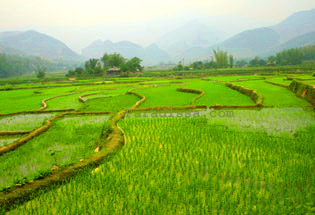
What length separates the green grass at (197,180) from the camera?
Answer: 2854mm

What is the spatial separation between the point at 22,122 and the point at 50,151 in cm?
456

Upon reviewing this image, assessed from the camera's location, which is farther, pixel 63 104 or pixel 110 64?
pixel 110 64

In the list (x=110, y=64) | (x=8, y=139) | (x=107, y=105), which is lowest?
(x=8, y=139)

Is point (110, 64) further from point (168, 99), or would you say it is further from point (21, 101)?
point (168, 99)

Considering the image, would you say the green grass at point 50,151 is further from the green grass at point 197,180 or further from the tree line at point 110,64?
the tree line at point 110,64

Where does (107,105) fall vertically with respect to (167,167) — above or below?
above

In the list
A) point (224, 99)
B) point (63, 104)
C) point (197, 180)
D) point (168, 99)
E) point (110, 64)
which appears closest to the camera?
point (197, 180)

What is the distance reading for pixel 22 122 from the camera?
336 inches

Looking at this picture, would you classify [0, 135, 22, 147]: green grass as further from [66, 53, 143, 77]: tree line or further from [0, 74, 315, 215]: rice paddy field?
[66, 53, 143, 77]: tree line

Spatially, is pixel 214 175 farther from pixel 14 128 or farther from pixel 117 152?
pixel 14 128

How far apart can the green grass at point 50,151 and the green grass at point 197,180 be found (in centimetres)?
93

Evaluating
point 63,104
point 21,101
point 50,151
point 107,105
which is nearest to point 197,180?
point 50,151

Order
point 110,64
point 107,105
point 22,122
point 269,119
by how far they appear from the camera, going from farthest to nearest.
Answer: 1. point 110,64
2. point 107,105
3. point 22,122
4. point 269,119

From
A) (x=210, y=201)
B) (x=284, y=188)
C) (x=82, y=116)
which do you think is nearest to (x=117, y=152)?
(x=210, y=201)
